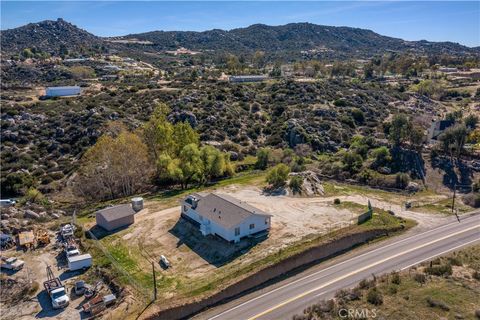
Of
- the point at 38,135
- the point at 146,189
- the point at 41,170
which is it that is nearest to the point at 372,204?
the point at 146,189

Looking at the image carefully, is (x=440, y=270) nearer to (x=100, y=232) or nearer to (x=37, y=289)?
(x=100, y=232)

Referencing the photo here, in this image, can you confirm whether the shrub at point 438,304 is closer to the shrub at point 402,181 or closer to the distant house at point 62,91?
the shrub at point 402,181

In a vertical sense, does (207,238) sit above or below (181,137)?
below

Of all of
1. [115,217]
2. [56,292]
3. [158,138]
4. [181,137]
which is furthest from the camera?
[181,137]

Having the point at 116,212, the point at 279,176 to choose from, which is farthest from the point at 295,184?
the point at 116,212

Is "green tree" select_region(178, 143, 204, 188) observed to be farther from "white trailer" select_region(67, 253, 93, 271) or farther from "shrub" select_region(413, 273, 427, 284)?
"shrub" select_region(413, 273, 427, 284)

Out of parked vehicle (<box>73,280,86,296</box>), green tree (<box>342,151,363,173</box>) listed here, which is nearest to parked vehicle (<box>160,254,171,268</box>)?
parked vehicle (<box>73,280,86,296</box>)

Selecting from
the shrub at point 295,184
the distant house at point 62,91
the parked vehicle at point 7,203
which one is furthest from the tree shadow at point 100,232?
the distant house at point 62,91
